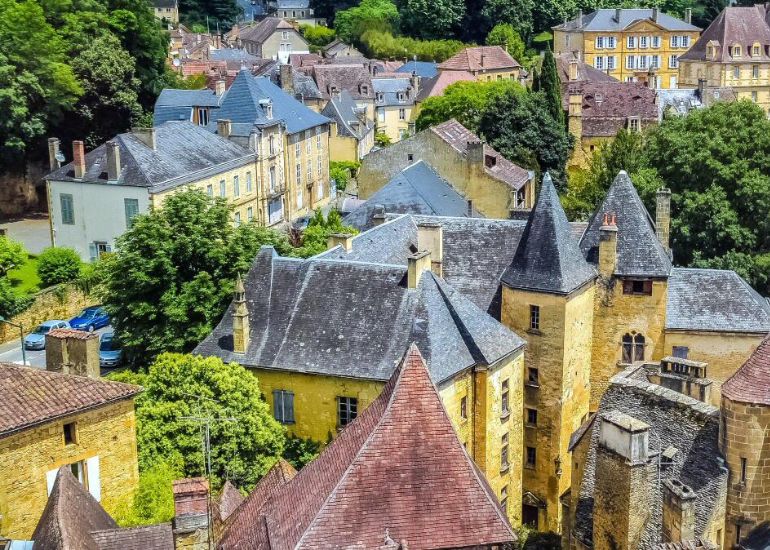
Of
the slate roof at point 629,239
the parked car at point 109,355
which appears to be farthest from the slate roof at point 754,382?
the parked car at point 109,355

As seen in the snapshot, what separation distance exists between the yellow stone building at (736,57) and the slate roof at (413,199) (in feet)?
216

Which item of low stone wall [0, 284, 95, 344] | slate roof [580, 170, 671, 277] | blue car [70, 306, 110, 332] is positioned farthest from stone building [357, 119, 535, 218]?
blue car [70, 306, 110, 332]

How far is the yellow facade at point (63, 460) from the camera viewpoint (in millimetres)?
26938

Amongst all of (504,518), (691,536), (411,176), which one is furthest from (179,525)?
(411,176)

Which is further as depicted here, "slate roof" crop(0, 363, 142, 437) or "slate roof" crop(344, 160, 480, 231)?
"slate roof" crop(344, 160, 480, 231)

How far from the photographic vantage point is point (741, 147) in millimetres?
54594

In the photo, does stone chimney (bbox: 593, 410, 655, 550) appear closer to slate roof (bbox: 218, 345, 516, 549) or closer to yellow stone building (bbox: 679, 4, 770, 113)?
slate roof (bbox: 218, 345, 516, 549)

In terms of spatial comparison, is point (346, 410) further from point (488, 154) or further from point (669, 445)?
point (488, 154)

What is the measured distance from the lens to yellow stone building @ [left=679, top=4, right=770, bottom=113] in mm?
112875

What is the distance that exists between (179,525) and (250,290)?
1842 cm

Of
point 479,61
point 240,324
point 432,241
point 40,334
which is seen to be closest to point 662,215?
point 432,241

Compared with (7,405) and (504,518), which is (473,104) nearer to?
(7,405)

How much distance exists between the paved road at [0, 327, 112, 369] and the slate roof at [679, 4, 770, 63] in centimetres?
8635

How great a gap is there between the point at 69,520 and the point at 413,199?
3351 cm
